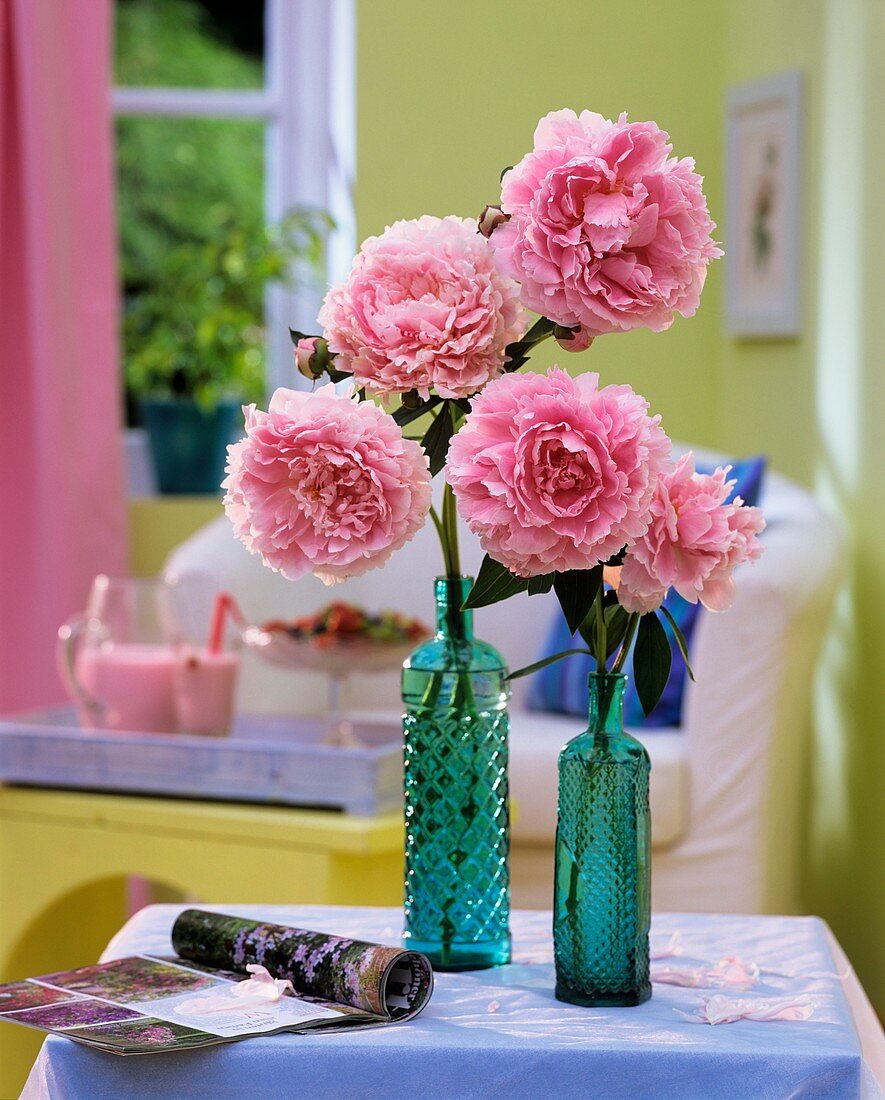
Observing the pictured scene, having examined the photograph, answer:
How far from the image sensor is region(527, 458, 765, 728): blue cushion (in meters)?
2.44

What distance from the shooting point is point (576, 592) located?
103 centimetres

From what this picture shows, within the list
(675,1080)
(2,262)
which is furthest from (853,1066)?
(2,262)

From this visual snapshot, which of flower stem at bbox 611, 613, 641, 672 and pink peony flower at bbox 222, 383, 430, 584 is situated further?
flower stem at bbox 611, 613, 641, 672

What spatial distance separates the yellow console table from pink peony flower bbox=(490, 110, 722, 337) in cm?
97

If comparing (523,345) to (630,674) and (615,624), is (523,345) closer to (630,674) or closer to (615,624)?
(615,624)

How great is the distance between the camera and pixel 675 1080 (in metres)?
0.99

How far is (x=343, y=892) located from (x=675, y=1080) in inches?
35.6

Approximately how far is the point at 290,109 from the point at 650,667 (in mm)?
2924

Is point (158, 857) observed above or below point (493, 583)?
below

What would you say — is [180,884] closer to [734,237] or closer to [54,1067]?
[54,1067]

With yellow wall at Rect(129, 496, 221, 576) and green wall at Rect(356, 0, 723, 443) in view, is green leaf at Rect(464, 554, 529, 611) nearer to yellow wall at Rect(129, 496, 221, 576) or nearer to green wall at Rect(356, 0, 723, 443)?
green wall at Rect(356, 0, 723, 443)

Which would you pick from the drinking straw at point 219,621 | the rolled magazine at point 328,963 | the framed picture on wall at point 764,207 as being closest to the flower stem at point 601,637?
the rolled magazine at point 328,963

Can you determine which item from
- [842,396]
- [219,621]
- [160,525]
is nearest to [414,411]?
[219,621]

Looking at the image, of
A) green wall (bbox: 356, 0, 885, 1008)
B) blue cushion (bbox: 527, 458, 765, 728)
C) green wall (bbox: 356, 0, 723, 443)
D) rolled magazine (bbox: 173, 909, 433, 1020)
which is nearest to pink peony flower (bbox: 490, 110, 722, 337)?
rolled magazine (bbox: 173, 909, 433, 1020)
